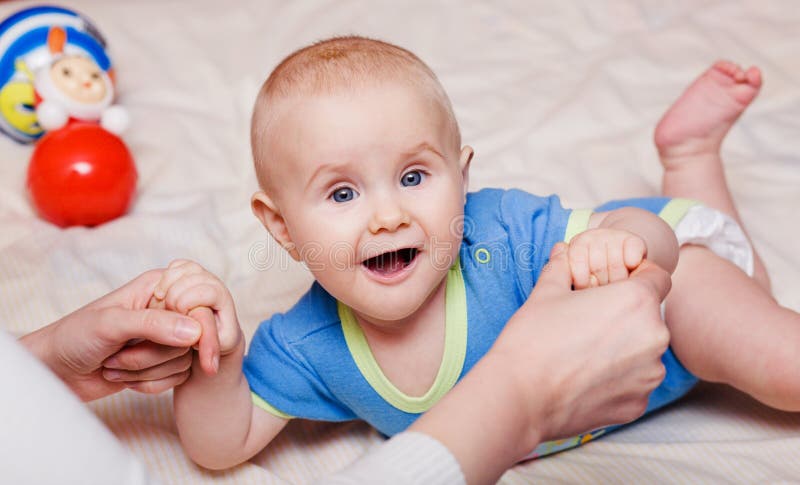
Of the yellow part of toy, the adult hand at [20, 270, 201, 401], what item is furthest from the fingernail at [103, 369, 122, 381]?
the yellow part of toy

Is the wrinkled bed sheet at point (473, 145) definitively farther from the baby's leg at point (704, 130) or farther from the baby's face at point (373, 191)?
the baby's face at point (373, 191)

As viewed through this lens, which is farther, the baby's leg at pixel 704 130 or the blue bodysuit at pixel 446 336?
the baby's leg at pixel 704 130

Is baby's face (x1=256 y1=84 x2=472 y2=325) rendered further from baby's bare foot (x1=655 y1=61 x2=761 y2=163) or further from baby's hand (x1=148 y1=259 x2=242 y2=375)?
baby's bare foot (x1=655 y1=61 x2=761 y2=163)

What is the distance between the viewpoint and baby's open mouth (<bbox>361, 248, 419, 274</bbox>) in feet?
2.91

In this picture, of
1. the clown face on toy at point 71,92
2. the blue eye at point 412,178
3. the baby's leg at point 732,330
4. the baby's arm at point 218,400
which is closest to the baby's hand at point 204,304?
the baby's arm at point 218,400

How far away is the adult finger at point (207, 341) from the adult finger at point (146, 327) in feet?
0.04

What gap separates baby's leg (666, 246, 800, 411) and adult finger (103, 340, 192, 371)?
0.59 m

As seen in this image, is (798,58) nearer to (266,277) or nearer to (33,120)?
(266,277)

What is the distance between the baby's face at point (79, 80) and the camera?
58.7 inches

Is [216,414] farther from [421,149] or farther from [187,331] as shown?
[421,149]

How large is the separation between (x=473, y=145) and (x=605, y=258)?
30.7 inches

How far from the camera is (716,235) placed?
1109mm

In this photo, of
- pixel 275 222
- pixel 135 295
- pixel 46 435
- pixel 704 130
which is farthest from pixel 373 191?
→ pixel 704 130

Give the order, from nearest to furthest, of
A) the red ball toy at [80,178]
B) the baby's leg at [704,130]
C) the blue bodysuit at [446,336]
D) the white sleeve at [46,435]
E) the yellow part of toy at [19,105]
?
the white sleeve at [46,435] → the blue bodysuit at [446,336] → the baby's leg at [704,130] → the red ball toy at [80,178] → the yellow part of toy at [19,105]
